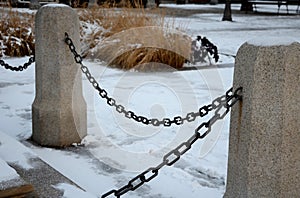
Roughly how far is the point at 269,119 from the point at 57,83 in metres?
Result: 2.63

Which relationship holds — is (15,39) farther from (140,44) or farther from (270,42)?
(270,42)

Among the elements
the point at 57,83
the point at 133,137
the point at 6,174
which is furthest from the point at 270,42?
the point at 133,137

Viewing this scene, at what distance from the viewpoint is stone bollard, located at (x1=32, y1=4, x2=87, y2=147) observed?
4.46 metres

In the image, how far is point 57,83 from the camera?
459 centimetres

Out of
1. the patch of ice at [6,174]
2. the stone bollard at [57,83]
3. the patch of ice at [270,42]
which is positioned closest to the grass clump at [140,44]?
the stone bollard at [57,83]

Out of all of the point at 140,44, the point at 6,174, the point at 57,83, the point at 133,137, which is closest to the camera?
the point at 6,174

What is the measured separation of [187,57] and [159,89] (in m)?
2.30

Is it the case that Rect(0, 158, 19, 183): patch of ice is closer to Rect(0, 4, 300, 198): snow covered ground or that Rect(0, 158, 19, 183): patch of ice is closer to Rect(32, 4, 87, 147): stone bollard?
Rect(0, 4, 300, 198): snow covered ground

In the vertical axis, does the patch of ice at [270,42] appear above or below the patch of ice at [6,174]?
above

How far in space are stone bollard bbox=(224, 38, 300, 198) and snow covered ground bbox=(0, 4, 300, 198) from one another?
0.26 meters

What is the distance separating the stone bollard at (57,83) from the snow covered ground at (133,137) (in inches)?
6.9

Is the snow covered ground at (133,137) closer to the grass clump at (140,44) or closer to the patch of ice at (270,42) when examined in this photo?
the patch of ice at (270,42)

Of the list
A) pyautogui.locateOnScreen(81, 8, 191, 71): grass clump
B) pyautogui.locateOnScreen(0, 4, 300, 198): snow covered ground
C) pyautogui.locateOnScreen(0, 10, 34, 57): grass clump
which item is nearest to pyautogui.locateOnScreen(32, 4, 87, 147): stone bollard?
pyautogui.locateOnScreen(0, 4, 300, 198): snow covered ground

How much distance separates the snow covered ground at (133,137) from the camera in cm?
383
